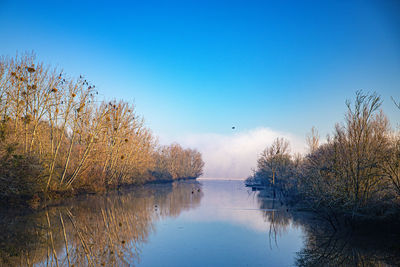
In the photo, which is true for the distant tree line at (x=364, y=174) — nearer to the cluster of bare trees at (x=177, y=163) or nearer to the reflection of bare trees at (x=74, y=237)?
the reflection of bare trees at (x=74, y=237)

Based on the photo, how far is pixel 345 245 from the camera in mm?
9258

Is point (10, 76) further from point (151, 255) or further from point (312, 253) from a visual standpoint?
point (312, 253)

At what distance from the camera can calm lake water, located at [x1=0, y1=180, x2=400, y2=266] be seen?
753 centimetres

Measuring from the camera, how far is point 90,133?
23.9 m

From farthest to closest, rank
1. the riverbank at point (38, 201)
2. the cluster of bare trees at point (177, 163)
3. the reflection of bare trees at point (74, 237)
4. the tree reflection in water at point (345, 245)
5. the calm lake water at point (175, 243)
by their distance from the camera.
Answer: the cluster of bare trees at point (177, 163) → the riverbank at point (38, 201) → the tree reflection in water at point (345, 245) → the calm lake water at point (175, 243) → the reflection of bare trees at point (74, 237)

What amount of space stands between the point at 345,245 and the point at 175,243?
6253mm

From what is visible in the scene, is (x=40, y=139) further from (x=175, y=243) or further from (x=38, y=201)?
(x=175, y=243)

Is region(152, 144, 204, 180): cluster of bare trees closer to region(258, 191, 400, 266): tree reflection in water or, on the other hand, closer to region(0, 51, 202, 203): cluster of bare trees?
region(0, 51, 202, 203): cluster of bare trees

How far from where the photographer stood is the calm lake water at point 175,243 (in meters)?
7.53

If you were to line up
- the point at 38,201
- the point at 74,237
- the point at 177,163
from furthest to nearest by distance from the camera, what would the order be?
1. the point at 177,163
2. the point at 38,201
3. the point at 74,237

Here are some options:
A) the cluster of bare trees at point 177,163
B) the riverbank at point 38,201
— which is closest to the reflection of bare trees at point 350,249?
the riverbank at point 38,201

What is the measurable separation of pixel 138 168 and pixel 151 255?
31.9 m

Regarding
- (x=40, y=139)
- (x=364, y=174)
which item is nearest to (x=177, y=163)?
(x=40, y=139)

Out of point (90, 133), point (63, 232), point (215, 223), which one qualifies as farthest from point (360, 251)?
point (90, 133)
